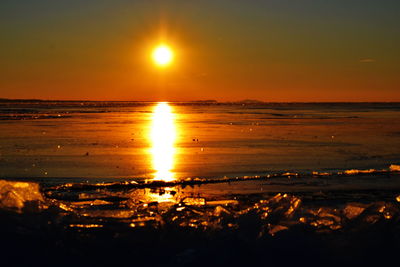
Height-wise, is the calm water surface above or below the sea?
above

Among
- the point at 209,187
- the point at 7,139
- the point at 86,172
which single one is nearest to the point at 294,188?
the point at 209,187

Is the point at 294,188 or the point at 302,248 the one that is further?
the point at 294,188

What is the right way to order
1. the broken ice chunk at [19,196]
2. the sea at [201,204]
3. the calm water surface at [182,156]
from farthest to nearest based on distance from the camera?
1. the calm water surface at [182,156]
2. the broken ice chunk at [19,196]
3. the sea at [201,204]

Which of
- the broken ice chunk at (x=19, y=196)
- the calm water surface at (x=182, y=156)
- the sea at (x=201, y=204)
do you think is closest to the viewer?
the sea at (x=201, y=204)

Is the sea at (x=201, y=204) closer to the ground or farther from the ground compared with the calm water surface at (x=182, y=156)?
closer to the ground

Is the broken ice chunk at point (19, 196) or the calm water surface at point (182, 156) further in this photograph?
the calm water surface at point (182, 156)

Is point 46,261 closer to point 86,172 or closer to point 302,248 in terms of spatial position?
point 302,248

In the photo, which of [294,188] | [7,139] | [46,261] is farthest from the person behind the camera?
[7,139]

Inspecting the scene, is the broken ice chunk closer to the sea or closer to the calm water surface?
the sea

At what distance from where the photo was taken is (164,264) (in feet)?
23.1

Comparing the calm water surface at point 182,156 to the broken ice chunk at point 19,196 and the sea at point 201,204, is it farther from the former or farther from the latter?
the broken ice chunk at point 19,196

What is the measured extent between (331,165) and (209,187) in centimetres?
611

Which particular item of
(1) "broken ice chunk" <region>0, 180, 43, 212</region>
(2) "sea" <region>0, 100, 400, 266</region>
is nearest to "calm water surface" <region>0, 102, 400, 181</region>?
(2) "sea" <region>0, 100, 400, 266</region>

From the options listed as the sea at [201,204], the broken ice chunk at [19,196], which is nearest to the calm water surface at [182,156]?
the sea at [201,204]
